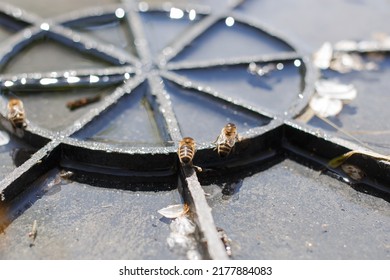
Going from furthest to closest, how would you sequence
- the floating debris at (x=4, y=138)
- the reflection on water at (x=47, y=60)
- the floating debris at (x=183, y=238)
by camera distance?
the reflection on water at (x=47, y=60) < the floating debris at (x=4, y=138) < the floating debris at (x=183, y=238)

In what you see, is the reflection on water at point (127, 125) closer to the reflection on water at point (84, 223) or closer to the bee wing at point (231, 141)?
the reflection on water at point (84, 223)

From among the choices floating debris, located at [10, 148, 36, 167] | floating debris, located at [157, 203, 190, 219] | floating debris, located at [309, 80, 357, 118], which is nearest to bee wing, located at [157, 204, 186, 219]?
floating debris, located at [157, 203, 190, 219]

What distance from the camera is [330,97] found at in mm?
4348

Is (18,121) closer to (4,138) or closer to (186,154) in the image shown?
(4,138)

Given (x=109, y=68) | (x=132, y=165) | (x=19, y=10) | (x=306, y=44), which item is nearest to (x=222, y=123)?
(x=132, y=165)

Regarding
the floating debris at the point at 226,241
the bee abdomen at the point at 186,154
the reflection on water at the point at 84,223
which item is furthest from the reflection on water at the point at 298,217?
the reflection on water at the point at 84,223

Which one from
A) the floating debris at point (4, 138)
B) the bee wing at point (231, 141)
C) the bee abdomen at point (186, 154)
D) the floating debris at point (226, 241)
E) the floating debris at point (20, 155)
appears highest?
the floating debris at point (4, 138)

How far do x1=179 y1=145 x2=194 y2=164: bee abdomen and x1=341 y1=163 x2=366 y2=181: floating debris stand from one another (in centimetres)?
115

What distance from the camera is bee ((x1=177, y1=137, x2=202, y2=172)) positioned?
3.35 m

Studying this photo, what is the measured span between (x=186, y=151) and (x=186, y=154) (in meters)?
0.02

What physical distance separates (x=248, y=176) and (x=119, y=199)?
0.92m

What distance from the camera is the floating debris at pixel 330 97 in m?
4.24

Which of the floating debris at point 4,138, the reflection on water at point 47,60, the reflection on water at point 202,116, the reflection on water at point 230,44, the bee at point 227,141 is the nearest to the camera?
the bee at point 227,141
